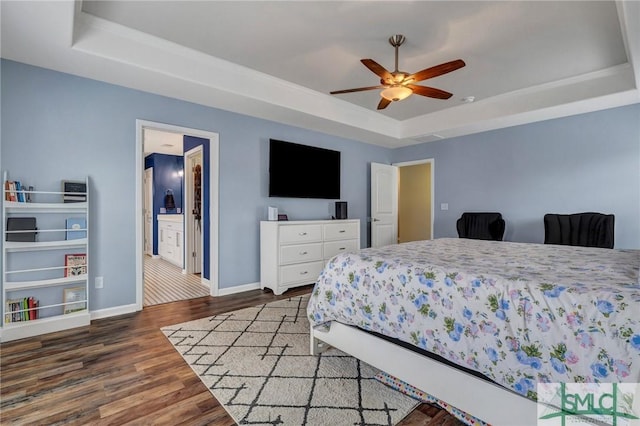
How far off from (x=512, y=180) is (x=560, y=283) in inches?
147

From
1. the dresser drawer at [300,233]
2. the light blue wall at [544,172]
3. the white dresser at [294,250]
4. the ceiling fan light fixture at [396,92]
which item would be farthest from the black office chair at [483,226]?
the ceiling fan light fixture at [396,92]

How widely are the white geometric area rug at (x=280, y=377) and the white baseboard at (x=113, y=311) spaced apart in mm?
695

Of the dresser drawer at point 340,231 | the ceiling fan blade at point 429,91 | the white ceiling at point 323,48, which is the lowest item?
the dresser drawer at point 340,231

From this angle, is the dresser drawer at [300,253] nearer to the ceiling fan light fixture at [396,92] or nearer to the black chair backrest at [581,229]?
the ceiling fan light fixture at [396,92]

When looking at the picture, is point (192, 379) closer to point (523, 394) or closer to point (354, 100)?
point (523, 394)

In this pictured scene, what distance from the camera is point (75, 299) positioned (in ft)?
9.40

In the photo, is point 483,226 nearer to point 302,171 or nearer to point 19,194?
point 302,171

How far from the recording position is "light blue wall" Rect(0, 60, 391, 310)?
270 cm

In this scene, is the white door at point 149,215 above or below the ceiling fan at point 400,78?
below

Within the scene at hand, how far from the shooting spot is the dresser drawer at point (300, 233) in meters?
3.91

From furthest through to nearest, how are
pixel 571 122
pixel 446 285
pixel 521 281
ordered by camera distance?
pixel 571 122 → pixel 446 285 → pixel 521 281

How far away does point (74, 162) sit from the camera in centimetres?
291

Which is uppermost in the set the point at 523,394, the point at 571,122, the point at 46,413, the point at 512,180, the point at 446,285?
the point at 571,122

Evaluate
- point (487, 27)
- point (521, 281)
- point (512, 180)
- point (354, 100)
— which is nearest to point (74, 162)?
point (354, 100)
